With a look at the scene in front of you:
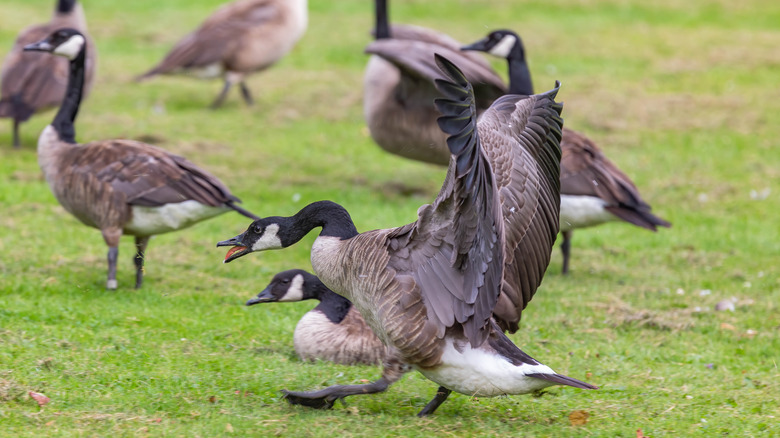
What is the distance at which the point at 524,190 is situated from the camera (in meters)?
5.31

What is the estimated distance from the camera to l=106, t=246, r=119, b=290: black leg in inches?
284

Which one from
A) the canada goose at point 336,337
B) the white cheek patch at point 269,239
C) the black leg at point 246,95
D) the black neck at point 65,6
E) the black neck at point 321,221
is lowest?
the black leg at point 246,95

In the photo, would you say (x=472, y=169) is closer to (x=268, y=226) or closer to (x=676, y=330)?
(x=268, y=226)

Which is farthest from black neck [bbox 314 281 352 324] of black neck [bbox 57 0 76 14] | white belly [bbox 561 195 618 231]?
black neck [bbox 57 0 76 14]

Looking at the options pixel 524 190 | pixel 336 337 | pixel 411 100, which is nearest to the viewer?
pixel 524 190

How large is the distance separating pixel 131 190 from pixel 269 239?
224 centimetres

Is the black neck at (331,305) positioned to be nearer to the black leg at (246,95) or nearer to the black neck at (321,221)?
the black neck at (321,221)

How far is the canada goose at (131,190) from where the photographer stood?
714cm

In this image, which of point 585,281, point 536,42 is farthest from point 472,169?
point 536,42

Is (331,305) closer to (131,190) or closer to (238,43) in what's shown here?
(131,190)

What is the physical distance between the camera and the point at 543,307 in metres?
7.61

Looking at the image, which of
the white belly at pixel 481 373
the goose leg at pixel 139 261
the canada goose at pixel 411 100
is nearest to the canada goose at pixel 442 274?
the white belly at pixel 481 373

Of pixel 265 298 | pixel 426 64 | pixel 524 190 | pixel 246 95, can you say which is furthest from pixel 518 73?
pixel 246 95

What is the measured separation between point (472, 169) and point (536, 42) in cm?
1402
